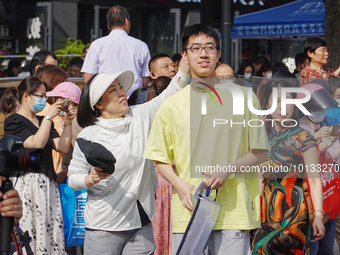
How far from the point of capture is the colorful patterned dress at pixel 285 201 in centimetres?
536

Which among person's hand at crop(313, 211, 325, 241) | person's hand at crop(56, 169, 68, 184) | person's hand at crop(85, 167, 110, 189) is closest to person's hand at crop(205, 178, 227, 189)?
person's hand at crop(85, 167, 110, 189)

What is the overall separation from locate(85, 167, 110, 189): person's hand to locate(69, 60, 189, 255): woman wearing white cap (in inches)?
2.3

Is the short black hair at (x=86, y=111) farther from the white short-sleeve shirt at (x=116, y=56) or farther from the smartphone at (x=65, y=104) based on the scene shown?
the white short-sleeve shirt at (x=116, y=56)

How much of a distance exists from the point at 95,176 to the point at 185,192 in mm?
571

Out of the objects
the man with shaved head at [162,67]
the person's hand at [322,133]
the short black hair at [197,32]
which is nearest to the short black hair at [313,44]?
the man with shaved head at [162,67]

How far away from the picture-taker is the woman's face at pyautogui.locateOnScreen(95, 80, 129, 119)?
4910 millimetres

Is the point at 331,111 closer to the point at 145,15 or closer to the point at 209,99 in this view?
the point at 209,99

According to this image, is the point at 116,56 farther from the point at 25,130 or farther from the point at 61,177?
the point at 25,130

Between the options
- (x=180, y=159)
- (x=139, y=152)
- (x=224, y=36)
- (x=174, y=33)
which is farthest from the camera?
(x=174, y=33)

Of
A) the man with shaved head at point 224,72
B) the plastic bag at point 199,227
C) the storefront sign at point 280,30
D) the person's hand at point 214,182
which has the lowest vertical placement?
the plastic bag at point 199,227

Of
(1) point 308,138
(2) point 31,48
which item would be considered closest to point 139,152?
(1) point 308,138

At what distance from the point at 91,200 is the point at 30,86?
1.75m

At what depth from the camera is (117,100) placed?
4.94 meters

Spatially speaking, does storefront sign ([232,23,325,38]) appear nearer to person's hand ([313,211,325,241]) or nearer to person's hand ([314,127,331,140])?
person's hand ([314,127,331,140])
